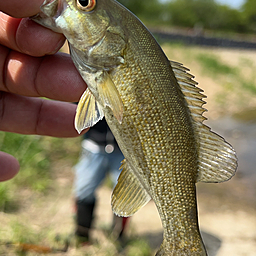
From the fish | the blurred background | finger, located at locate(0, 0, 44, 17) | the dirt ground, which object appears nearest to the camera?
finger, located at locate(0, 0, 44, 17)

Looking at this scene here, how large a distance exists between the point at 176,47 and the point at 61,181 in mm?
15145

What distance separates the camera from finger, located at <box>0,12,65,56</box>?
1467 millimetres

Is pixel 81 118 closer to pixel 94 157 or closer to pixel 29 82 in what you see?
pixel 29 82

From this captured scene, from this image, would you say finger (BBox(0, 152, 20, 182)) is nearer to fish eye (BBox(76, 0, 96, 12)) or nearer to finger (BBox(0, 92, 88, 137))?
finger (BBox(0, 92, 88, 137))

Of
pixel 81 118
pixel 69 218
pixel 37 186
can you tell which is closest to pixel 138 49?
pixel 81 118

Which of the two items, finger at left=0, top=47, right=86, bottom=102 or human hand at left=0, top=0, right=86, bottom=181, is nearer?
human hand at left=0, top=0, right=86, bottom=181

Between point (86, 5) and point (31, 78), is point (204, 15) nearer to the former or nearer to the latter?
point (31, 78)

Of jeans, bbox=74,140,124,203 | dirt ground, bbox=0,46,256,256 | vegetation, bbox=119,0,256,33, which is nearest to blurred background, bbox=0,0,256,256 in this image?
dirt ground, bbox=0,46,256,256

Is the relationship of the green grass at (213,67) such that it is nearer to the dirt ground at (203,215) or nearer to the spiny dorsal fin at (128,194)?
the dirt ground at (203,215)

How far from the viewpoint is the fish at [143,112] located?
4.57ft

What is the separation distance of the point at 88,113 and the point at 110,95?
205 millimetres

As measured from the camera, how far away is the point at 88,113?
1521 mm

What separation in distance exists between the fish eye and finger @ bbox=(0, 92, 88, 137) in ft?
3.51

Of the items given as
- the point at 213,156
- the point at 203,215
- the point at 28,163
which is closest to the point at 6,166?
the point at 213,156
